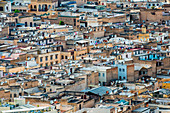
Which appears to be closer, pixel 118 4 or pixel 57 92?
pixel 57 92

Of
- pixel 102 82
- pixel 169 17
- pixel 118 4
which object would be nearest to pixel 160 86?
pixel 102 82

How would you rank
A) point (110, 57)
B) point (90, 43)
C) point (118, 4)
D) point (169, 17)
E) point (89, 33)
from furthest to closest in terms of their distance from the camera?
point (118, 4)
point (169, 17)
point (89, 33)
point (90, 43)
point (110, 57)

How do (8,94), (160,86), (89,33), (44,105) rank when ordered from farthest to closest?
(89,33) → (160,86) → (8,94) → (44,105)

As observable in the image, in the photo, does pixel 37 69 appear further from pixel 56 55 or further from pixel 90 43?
pixel 90 43

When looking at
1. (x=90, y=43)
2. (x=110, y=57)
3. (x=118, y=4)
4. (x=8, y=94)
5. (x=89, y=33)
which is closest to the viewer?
(x=8, y=94)

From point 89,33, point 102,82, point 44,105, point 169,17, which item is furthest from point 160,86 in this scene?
point 169,17

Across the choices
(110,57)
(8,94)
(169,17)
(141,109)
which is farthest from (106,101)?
(169,17)

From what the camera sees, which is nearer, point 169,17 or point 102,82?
point 102,82

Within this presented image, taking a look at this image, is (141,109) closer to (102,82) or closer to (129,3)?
(102,82)

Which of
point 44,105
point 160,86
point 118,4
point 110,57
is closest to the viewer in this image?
point 44,105
